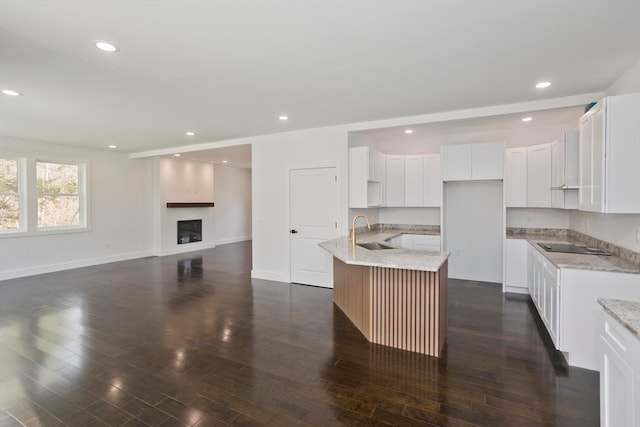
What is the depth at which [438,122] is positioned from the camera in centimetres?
449

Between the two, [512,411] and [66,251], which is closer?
[512,411]

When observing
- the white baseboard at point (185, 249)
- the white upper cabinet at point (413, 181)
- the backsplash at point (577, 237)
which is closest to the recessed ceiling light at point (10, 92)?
the white upper cabinet at point (413, 181)

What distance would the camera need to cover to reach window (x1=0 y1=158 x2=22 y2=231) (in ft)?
19.5

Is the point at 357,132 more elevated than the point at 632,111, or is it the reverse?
the point at 357,132

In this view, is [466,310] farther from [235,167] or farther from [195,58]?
[235,167]

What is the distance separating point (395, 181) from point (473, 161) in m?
1.34

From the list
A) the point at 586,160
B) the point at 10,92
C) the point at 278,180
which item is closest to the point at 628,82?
the point at 586,160

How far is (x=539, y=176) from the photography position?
4773 millimetres

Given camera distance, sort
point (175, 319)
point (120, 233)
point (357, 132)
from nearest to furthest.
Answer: point (175, 319) < point (357, 132) < point (120, 233)

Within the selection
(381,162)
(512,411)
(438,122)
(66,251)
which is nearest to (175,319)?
(512,411)

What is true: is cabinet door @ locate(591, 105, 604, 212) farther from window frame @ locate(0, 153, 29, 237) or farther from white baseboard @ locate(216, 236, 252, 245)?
white baseboard @ locate(216, 236, 252, 245)

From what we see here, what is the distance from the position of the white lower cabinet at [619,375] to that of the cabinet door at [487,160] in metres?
3.72

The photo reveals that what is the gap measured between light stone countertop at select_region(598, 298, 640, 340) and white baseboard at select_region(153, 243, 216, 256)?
8820 mm

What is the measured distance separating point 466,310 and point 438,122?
2627 mm
